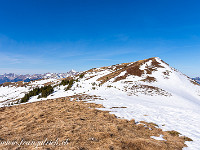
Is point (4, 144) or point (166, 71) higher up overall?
point (166, 71)

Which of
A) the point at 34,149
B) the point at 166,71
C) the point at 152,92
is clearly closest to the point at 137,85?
the point at 152,92

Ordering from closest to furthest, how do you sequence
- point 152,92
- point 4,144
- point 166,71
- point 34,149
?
point 34,149
point 4,144
point 152,92
point 166,71

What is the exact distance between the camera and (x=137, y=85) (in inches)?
1428

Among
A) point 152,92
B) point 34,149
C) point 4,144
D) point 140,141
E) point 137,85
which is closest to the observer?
point 34,149

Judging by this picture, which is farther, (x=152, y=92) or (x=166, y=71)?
(x=166, y=71)

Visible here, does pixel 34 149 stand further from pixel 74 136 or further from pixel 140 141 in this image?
pixel 140 141

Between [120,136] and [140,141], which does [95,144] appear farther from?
[140,141]

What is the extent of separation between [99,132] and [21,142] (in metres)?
4.87

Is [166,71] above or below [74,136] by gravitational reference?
above

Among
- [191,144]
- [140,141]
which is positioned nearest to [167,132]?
[191,144]

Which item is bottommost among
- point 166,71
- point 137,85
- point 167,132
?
point 167,132

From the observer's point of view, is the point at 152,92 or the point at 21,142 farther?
the point at 152,92

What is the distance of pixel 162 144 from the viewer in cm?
711

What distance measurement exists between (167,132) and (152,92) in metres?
24.1
